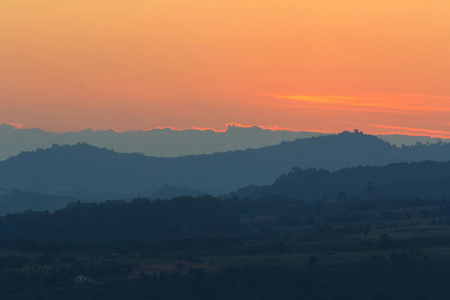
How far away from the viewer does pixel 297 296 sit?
101m

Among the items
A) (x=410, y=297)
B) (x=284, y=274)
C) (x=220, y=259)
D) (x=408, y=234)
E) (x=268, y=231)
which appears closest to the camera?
(x=410, y=297)

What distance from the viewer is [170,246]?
141250 mm

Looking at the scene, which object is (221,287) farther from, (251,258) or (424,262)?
(424,262)

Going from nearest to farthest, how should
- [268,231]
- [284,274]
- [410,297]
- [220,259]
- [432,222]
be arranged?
[410,297]
[284,274]
[220,259]
[432,222]
[268,231]

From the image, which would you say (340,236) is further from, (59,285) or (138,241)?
(59,285)

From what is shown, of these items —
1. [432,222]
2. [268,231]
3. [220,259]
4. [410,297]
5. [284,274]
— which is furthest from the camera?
[268,231]

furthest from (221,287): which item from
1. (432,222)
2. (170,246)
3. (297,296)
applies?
(432,222)

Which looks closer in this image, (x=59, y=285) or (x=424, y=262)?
(x=59, y=285)

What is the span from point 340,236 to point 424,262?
3590 centimetres

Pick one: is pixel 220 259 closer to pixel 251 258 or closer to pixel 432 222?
pixel 251 258

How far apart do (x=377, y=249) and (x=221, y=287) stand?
35.0 metres

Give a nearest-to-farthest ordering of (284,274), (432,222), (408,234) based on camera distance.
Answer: (284,274), (408,234), (432,222)

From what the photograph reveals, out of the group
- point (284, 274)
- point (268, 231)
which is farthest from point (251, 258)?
point (268, 231)

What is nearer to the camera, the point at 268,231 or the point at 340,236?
the point at 340,236
